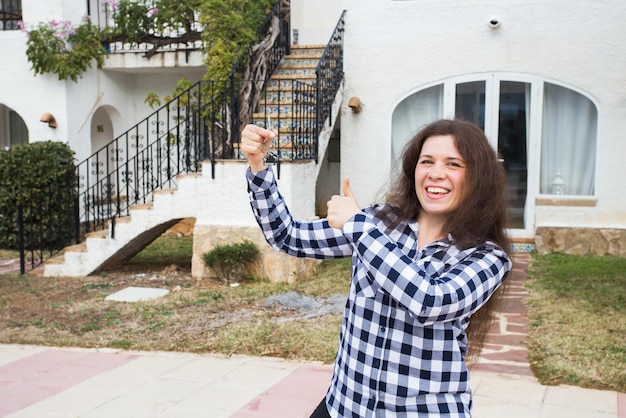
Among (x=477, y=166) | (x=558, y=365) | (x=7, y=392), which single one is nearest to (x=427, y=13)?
(x=558, y=365)

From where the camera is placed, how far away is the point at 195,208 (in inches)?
311

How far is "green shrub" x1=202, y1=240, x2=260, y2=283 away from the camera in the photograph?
7.53 m

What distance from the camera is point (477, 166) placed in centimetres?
189

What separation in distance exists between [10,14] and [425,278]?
1150cm

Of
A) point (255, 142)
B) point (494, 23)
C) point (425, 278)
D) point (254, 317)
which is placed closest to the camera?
point (425, 278)

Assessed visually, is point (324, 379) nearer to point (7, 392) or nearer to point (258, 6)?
point (7, 392)

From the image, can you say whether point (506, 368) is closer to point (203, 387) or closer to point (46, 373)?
point (203, 387)

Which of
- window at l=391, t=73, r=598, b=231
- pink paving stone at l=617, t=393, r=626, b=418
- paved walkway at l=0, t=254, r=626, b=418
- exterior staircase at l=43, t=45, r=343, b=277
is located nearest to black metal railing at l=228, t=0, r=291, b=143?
exterior staircase at l=43, t=45, r=343, b=277

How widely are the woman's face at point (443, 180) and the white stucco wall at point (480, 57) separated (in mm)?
7714

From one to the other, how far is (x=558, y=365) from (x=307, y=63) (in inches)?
270

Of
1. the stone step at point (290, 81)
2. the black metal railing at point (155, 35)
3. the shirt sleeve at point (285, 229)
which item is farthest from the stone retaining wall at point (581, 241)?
the shirt sleeve at point (285, 229)

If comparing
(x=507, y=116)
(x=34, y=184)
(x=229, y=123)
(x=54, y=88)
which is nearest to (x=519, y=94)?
(x=507, y=116)

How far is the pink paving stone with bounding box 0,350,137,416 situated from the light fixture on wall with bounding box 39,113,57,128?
6278mm

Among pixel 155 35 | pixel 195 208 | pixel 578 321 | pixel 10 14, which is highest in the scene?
pixel 10 14
